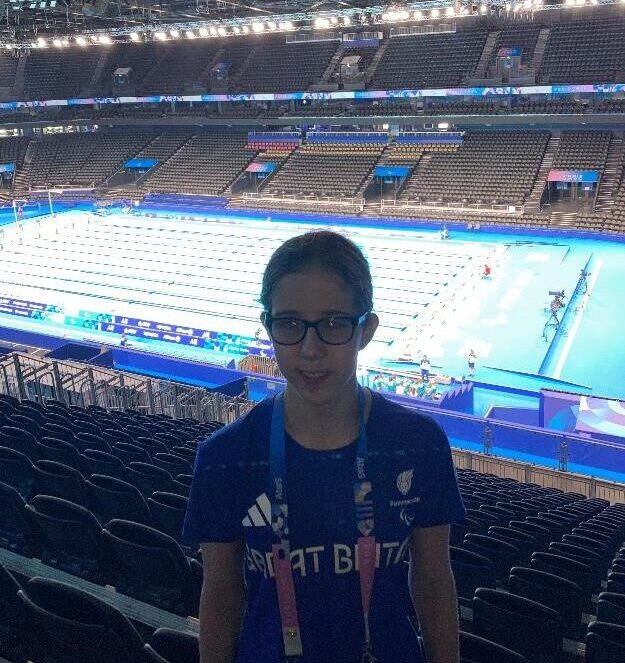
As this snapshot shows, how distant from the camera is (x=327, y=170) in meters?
42.4

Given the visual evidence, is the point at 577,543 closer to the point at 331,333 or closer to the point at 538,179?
the point at 331,333

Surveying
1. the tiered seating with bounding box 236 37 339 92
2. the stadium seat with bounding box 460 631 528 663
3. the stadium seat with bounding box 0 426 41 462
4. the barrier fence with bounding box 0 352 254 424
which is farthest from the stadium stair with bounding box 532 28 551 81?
the stadium seat with bounding box 460 631 528 663

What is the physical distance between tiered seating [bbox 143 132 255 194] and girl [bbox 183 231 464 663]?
1669 inches

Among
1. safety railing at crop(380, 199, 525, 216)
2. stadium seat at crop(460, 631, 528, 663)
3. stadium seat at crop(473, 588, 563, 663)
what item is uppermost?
safety railing at crop(380, 199, 525, 216)

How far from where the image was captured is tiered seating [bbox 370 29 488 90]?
41.1 m

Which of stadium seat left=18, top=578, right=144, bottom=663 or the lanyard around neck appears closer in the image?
the lanyard around neck

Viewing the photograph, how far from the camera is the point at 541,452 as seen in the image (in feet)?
42.7

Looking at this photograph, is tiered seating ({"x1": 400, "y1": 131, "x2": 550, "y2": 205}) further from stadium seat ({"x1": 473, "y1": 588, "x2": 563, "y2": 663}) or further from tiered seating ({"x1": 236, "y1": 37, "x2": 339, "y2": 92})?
stadium seat ({"x1": 473, "y1": 588, "x2": 563, "y2": 663})

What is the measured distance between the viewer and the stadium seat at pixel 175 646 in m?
2.54

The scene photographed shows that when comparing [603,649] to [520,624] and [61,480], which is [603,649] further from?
[61,480]

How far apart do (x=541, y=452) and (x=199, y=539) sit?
11885 mm

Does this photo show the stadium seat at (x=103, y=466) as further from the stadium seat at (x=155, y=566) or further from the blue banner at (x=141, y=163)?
the blue banner at (x=141, y=163)

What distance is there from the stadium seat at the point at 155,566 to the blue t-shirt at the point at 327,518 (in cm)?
172

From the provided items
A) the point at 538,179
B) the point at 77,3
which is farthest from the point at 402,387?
the point at 538,179
